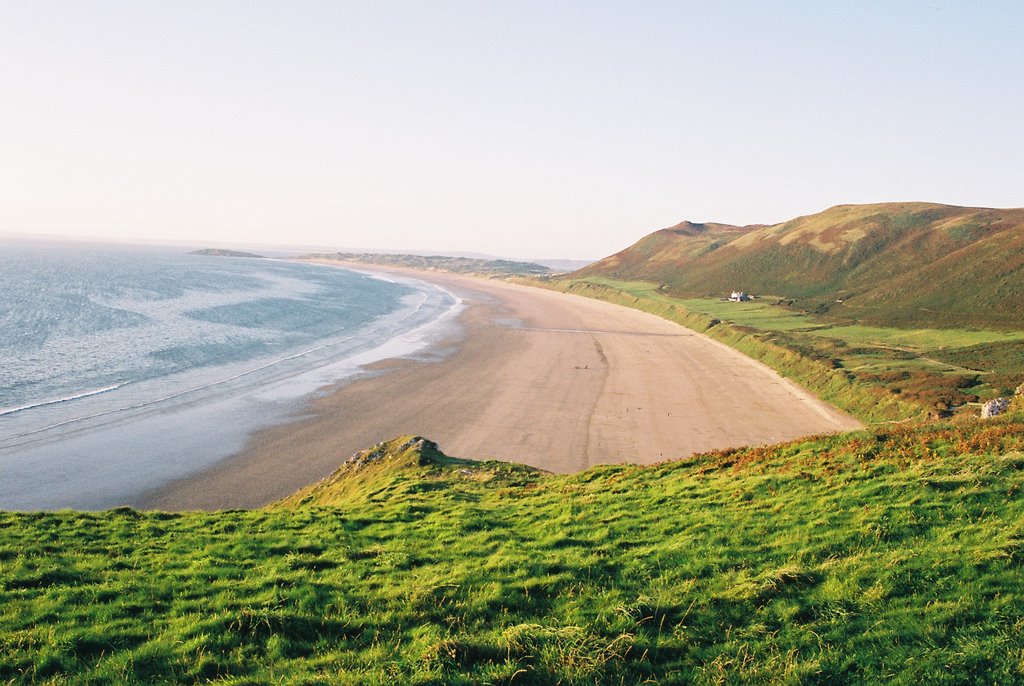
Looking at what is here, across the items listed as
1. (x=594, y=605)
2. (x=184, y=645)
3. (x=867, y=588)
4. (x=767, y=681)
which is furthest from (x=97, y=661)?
(x=867, y=588)

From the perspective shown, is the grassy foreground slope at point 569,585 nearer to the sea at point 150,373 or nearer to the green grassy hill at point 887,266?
A: the sea at point 150,373

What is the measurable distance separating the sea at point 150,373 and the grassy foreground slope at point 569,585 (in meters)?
16.8

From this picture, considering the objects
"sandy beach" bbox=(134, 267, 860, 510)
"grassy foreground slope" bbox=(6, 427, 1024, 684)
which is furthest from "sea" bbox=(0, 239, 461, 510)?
"grassy foreground slope" bbox=(6, 427, 1024, 684)

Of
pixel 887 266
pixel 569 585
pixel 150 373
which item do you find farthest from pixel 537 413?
pixel 887 266

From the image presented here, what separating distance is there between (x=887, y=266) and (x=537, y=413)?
115369 mm

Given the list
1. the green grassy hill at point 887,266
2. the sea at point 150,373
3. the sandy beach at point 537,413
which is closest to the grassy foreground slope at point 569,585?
the sandy beach at point 537,413

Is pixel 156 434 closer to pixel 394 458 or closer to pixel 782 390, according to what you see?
pixel 394 458

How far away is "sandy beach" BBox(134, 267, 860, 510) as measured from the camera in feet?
121

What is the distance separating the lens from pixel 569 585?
1355 centimetres

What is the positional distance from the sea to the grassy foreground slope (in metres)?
16.8

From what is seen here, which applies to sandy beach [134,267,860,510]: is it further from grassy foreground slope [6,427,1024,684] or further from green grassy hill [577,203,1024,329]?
green grassy hill [577,203,1024,329]

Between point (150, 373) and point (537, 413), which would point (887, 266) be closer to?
point (537, 413)

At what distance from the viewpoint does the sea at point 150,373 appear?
34.7m

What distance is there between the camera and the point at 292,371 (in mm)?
63469
